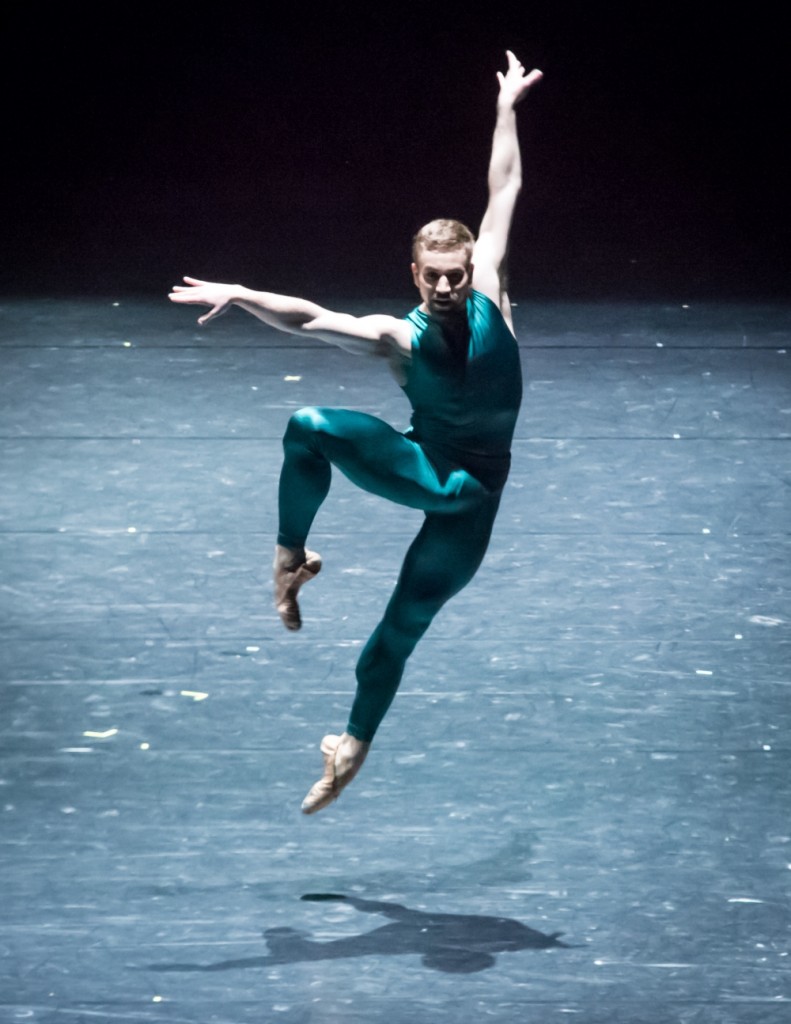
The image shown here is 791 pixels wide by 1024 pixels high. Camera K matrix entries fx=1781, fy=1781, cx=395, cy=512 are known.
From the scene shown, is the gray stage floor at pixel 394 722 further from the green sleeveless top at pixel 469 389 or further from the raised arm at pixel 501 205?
the raised arm at pixel 501 205

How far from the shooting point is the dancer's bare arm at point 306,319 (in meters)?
3.12

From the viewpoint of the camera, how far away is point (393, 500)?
338cm

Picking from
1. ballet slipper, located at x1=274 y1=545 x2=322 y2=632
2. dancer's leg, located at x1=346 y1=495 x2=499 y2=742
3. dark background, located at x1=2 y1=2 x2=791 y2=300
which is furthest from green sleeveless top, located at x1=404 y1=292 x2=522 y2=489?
dark background, located at x1=2 y1=2 x2=791 y2=300

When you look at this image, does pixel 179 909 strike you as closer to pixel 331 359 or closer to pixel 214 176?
pixel 331 359

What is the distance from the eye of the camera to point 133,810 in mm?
3893

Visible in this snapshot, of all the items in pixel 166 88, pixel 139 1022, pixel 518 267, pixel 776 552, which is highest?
pixel 166 88

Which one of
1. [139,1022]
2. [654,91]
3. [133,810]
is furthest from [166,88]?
[139,1022]

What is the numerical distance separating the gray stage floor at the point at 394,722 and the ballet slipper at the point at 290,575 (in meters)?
0.59

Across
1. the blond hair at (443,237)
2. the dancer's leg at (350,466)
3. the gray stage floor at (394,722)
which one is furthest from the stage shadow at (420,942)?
the blond hair at (443,237)

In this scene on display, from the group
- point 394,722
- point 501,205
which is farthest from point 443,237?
point 394,722

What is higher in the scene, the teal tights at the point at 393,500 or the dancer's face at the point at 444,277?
the dancer's face at the point at 444,277

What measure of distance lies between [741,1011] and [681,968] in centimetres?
17

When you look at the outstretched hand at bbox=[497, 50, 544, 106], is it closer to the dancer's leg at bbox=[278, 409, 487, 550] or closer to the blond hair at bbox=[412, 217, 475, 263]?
the blond hair at bbox=[412, 217, 475, 263]

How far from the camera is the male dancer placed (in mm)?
3227
